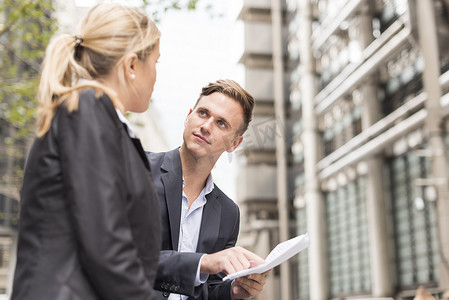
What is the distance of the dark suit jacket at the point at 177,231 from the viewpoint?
232 cm

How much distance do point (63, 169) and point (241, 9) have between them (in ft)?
127

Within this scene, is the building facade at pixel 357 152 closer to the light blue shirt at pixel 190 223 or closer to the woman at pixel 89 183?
the light blue shirt at pixel 190 223

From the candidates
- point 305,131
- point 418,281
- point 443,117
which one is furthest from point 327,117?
point 443,117

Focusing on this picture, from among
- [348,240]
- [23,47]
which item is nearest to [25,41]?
[23,47]

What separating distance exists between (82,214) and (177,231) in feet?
3.30

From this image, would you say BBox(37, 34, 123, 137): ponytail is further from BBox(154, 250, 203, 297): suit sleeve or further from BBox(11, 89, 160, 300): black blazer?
BBox(154, 250, 203, 297): suit sleeve

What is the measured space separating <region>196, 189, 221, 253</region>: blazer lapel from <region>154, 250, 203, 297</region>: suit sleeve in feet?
0.89

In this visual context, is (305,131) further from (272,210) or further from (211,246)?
(211,246)

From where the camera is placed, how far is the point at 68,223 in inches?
62.4

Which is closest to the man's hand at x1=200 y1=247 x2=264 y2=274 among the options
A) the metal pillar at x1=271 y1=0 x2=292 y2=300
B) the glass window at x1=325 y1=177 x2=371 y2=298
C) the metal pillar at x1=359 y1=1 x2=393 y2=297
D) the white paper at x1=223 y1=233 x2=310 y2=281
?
the white paper at x1=223 y1=233 x2=310 y2=281

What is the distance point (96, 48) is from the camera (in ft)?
5.90

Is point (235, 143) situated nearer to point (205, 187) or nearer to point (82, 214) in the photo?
point (205, 187)

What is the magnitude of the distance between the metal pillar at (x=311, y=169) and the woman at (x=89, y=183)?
91.3ft

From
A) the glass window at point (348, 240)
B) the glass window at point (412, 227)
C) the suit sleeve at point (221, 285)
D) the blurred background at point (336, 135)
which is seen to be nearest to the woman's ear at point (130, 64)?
the suit sleeve at point (221, 285)
